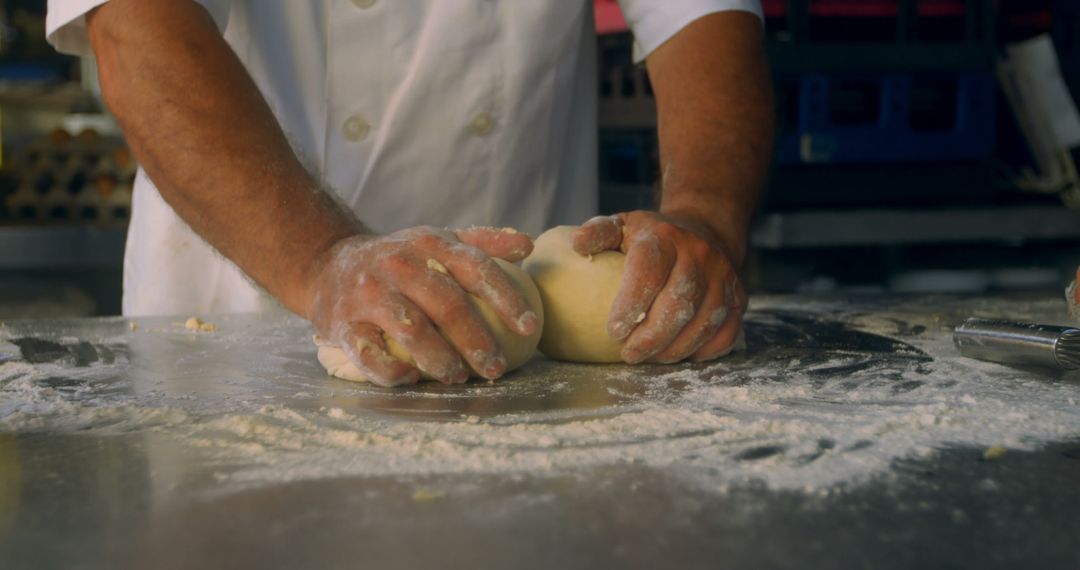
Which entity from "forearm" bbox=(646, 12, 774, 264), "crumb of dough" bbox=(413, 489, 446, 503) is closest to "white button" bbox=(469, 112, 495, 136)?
"forearm" bbox=(646, 12, 774, 264)

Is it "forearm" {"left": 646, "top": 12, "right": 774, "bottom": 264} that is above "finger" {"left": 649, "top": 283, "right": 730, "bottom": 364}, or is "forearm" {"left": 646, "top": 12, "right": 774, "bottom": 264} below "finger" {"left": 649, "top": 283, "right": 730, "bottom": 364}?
above

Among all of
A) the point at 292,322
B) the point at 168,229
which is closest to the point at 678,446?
the point at 292,322

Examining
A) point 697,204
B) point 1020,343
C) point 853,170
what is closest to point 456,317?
point 697,204

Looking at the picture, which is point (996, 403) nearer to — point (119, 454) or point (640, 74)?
point (119, 454)

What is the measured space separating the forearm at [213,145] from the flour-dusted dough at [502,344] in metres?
0.08

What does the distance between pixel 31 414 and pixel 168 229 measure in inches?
33.0

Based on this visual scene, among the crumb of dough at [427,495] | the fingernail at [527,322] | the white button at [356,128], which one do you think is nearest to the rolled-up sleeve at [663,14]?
the white button at [356,128]

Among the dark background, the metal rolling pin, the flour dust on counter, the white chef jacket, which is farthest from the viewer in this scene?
the dark background

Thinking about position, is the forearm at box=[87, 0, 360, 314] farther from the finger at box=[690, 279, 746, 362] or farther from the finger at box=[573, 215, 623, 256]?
the finger at box=[690, 279, 746, 362]

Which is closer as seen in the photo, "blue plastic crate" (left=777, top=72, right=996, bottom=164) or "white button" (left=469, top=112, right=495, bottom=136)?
"white button" (left=469, top=112, right=495, bottom=136)

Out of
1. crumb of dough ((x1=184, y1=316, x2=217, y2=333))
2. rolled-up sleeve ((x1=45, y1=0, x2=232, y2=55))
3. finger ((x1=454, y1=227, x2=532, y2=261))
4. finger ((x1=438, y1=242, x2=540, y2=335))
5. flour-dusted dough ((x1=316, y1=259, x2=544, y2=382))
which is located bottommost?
crumb of dough ((x1=184, y1=316, x2=217, y2=333))

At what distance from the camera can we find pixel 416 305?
112 centimetres

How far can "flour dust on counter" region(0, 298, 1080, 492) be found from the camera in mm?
882

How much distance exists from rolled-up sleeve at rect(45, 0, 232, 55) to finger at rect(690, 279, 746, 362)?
0.78 metres
